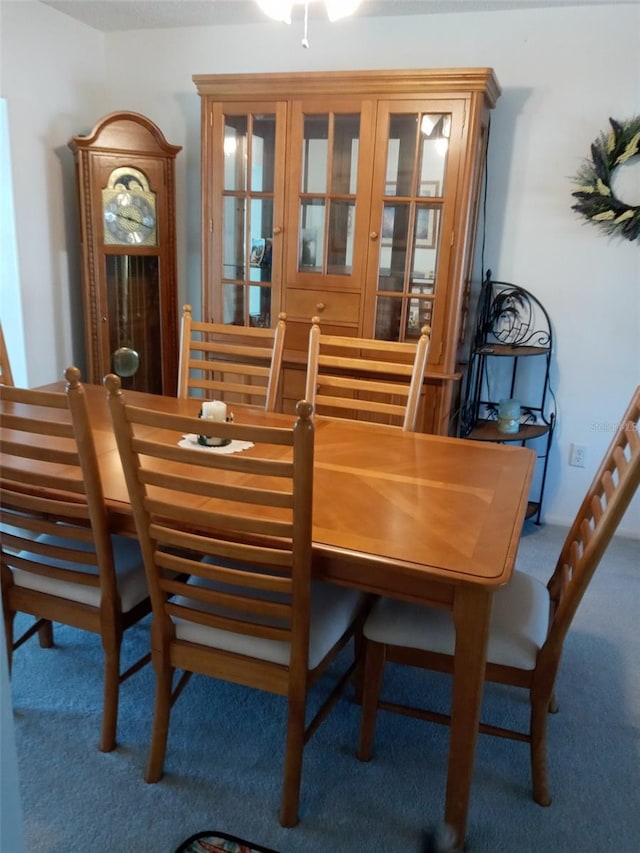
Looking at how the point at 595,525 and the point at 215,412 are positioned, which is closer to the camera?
the point at 595,525

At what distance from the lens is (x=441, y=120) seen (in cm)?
268

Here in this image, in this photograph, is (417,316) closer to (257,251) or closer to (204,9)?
(257,251)

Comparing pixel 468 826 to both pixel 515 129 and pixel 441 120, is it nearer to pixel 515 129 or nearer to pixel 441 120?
pixel 441 120

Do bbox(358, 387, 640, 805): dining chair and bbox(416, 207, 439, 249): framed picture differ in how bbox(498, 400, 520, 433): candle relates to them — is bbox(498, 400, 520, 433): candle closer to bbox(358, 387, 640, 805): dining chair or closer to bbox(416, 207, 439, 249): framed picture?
bbox(416, 207, 439, 249): framed picture

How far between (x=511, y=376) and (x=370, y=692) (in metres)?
1.97

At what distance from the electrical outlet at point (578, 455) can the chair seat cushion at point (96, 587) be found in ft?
7.31

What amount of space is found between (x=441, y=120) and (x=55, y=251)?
198 centimetres

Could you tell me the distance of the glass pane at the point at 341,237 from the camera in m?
2.92

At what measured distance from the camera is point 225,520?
1.37 metres

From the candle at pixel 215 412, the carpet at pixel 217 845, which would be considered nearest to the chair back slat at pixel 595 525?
the carpet at pixel 217 845

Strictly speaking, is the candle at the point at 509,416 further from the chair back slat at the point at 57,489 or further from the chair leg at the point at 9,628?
the chair leg at the point at 9,628

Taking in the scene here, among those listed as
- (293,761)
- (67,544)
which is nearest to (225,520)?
(293,761)

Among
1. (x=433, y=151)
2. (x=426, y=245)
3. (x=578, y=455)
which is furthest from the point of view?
(x=578, y=455)

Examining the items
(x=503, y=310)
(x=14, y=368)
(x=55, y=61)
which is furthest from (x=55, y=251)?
(x=503, y=310)
